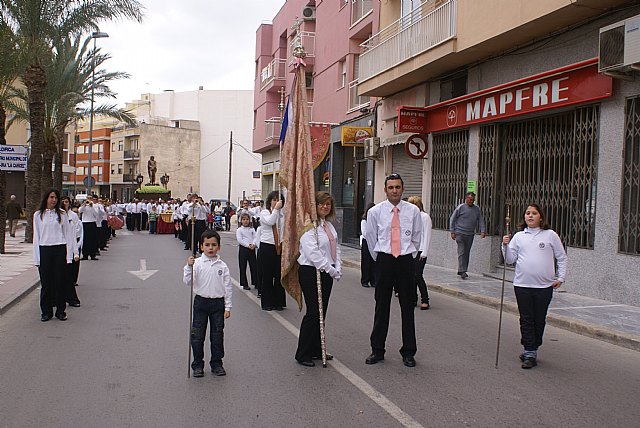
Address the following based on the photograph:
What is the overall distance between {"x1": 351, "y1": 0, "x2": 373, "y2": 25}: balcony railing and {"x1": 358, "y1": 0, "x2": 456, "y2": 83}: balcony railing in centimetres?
270

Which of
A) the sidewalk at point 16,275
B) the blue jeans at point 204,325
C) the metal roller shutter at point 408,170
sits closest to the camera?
the blue jeans at point 204,325

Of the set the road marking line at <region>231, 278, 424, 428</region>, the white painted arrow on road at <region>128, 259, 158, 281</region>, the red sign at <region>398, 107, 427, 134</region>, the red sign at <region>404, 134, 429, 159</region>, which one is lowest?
the white painted arrow on road at <region>128, 259, 158, 281</region>

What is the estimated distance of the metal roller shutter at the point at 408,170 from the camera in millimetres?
19688

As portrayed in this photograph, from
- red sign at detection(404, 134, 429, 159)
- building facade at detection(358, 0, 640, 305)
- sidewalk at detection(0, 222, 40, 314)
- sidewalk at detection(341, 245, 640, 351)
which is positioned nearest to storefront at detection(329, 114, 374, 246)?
building facade at detection(358, 0, 640, 305)

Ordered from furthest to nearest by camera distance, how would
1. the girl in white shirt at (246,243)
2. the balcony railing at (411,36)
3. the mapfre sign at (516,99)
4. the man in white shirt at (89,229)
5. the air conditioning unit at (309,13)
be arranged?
the air conditioning unit at (309,13)
the man in white shirt at (89,229)
the balcony railing at (411,36)
the girl in white shirt at (246,243)
the mapfre sign at (516,99)

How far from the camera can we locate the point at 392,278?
684 cm

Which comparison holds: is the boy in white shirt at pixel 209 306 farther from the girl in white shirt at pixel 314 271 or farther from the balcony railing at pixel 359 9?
the balcony railing at pixel 359 9

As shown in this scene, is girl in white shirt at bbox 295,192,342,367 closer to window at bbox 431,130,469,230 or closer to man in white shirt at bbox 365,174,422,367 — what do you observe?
man in white shirt at bbox 365,174,422,367

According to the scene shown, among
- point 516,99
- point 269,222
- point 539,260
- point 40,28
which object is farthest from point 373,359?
point 40,28

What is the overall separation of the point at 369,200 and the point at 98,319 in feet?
49.1

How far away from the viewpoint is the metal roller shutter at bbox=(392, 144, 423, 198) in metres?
19.7

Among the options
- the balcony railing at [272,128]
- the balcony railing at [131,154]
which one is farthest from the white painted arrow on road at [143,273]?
the balcony railing at [131,154]

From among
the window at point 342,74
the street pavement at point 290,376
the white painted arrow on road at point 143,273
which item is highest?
the window at point 342,74

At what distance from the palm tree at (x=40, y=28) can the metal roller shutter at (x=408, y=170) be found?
30.7ft
